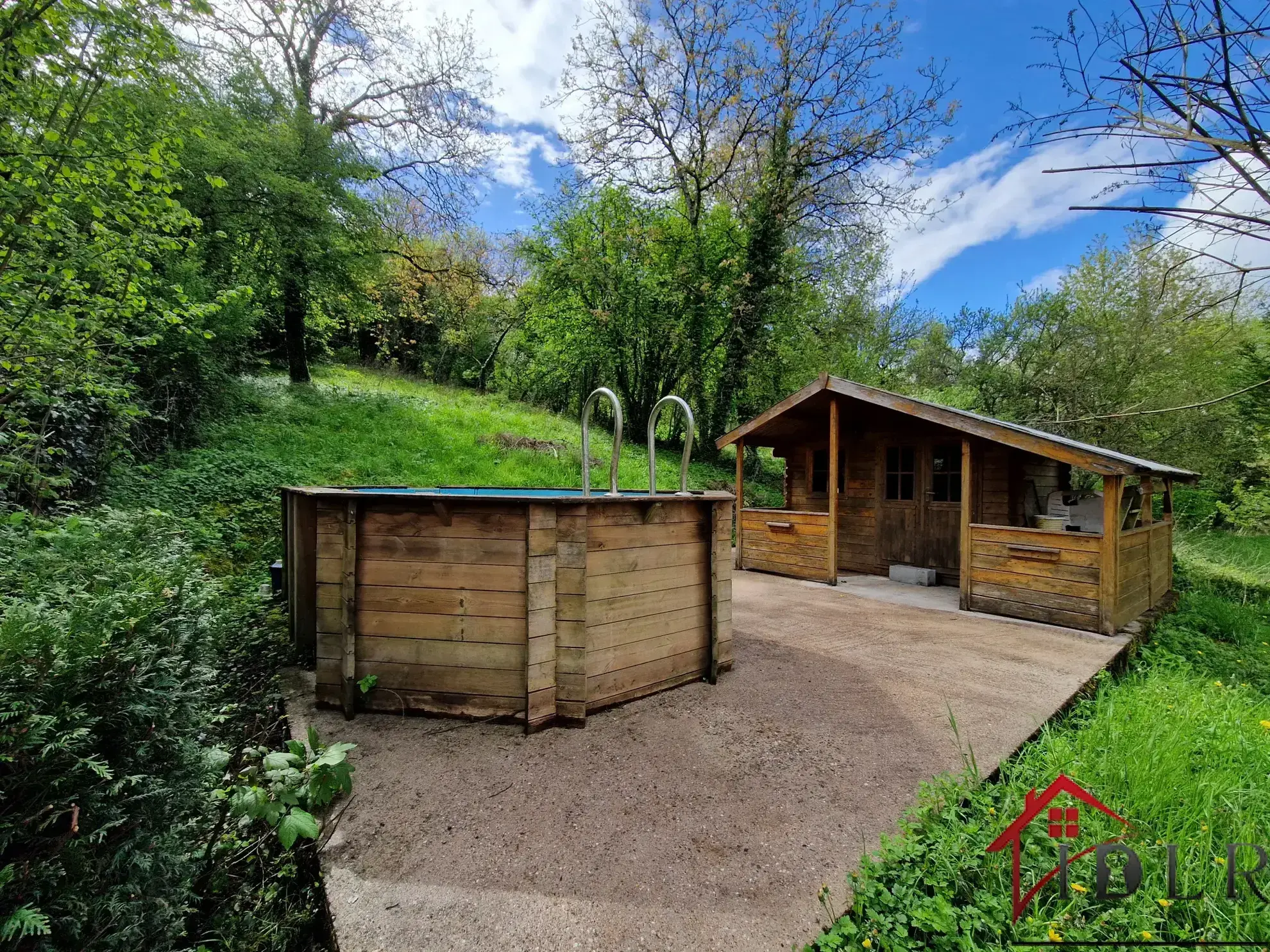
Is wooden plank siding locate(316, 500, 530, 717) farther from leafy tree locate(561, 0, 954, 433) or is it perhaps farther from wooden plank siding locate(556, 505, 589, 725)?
leafy tree locate(561, 0, 954, 433)

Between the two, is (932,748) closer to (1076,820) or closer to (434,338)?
(1076,820)

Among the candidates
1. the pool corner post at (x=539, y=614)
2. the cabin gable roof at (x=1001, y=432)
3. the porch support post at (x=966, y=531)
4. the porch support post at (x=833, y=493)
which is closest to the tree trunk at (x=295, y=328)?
the cabin gable roof at (x=1001, y=432)

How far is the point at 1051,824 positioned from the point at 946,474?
5848 millimetres

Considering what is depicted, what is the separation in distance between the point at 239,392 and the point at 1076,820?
35.2 ft

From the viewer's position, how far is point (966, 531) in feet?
17.5

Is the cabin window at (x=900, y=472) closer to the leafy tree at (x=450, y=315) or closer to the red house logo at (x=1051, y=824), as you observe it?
the red house logo at (x=1051, y=824)

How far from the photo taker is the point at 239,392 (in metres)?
8.26

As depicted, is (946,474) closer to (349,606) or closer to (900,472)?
(900,472)

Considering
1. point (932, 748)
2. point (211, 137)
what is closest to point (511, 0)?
point (211, 137)

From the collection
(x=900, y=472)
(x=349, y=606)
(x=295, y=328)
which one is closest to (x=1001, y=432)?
(x=900, y=472)

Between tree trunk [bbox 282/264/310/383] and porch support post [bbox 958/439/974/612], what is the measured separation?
39.9 feet

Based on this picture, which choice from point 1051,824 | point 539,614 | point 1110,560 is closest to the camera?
point 1051,824

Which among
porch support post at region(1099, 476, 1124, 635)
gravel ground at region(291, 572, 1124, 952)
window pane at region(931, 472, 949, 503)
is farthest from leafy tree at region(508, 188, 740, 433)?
gravel ground at region(291, 572, 1124, 952)

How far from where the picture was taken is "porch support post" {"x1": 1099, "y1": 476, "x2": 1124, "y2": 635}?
14.5 feet
